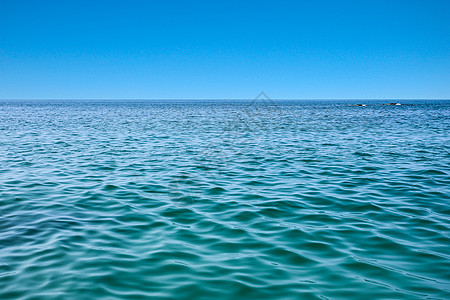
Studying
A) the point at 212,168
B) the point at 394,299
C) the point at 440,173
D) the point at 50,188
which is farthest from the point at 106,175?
the point at 440,173

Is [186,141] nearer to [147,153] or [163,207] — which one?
[147,153]

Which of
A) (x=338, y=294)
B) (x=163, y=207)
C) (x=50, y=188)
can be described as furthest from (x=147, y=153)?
(x=338, y=294)

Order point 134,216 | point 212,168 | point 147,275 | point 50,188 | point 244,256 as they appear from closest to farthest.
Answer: point 147,275 → point 244,256 → point 134,216 → point 50,188 → point 212,168

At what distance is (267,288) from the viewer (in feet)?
19.2

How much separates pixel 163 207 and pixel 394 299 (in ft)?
21.5

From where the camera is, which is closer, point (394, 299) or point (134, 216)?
point (394, 299)

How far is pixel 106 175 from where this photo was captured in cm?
1445

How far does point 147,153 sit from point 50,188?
348 inches

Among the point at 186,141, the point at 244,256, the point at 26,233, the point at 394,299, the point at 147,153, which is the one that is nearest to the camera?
the point at 394,299

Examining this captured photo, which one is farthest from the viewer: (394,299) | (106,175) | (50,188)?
(106,175)

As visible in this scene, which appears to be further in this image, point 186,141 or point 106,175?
point 186,141

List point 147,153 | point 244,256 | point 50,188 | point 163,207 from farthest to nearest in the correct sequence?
1. point 147,153
2. point 50,188
3. point 163,207
4. point 244,256

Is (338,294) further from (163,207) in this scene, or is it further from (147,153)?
(147,153)

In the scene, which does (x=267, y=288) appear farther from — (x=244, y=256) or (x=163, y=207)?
(x=163, y=207)
